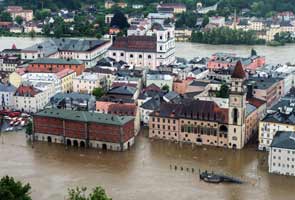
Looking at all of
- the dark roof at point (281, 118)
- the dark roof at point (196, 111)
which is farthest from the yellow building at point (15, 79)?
the dark roof at point (281, 118)

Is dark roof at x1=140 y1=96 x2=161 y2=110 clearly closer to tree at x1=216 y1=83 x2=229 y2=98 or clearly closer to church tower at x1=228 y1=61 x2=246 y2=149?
tree at x1=216 y1=83 x2=229 y2=98

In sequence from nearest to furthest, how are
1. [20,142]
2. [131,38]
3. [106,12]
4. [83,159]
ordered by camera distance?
[83,159] → [20,142] → [131,38] → [106,12]

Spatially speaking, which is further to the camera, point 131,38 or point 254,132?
point 131,38

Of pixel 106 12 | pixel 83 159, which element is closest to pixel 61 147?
pixel 83 159

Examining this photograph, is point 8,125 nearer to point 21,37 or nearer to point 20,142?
point 20,142

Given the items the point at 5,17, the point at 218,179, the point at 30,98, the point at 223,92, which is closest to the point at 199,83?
the point at 223,92

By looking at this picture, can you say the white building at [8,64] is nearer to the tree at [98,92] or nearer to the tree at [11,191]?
→ the tree at [98,92]
